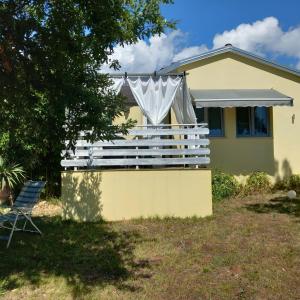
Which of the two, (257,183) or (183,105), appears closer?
(183,105)

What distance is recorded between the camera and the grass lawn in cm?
611

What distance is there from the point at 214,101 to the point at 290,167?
4.16 meters

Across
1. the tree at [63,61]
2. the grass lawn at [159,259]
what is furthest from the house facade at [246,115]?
the tree at [63,61]

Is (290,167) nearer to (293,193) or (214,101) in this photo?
(293,193)

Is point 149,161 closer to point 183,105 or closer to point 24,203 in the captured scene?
point 183,105

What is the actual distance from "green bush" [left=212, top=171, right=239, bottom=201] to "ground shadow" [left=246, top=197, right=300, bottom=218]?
1.17 meters

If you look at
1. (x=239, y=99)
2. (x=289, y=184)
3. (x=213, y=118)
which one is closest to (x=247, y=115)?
(x=213, y=118)

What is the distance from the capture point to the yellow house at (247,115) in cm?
1538

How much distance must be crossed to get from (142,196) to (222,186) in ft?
11.7

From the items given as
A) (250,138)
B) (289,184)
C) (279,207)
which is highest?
(250,138)

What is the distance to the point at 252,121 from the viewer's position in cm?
1558

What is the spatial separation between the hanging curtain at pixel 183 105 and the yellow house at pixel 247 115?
2.03 meters

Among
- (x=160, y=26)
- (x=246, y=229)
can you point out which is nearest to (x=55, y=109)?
(x=160, y=26)

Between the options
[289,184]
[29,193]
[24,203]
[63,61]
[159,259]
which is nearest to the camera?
[63,61]
